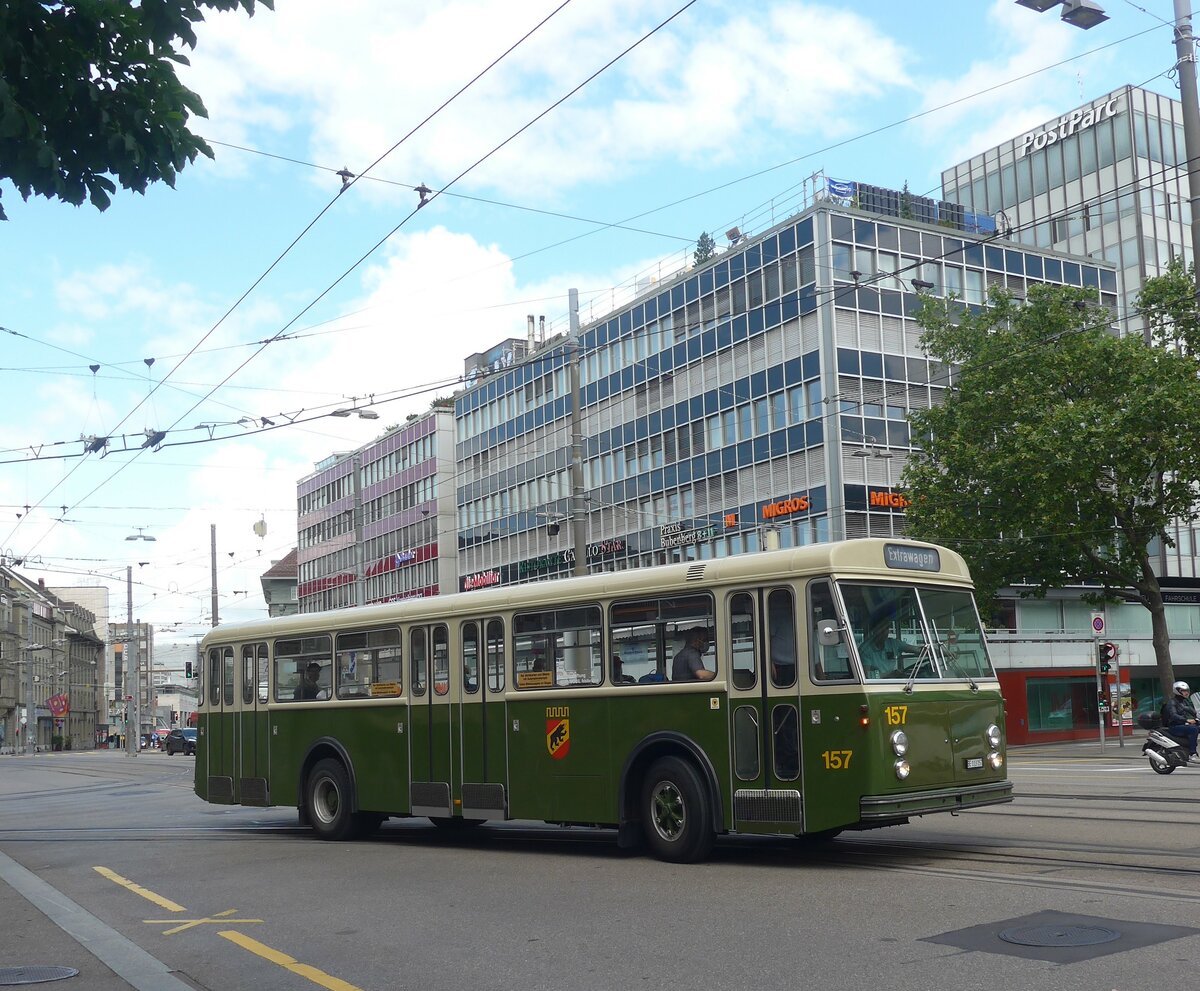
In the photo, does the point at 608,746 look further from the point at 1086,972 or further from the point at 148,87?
the point at 148,87

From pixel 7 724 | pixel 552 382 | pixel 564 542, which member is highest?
pixel 552 382

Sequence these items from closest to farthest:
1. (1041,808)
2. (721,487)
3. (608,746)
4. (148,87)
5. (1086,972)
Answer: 1. (1086,972)
2. (148,87)
3. (608,746)
4. (1041,808)
5. (721,487)

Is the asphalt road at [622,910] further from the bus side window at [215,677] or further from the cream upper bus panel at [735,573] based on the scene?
the bus side window at [215,677]

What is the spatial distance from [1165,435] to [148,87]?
35.8 m

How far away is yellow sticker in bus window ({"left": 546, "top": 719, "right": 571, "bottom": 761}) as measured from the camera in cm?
1350

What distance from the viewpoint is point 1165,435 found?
38.9m

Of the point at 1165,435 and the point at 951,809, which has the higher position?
the point at 1165,435

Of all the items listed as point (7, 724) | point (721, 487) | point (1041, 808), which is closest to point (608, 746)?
point (1041, 808)

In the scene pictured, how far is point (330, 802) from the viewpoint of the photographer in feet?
54.8

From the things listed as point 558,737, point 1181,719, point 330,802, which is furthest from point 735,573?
point 1181,719

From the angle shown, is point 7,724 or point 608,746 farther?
point 7,724

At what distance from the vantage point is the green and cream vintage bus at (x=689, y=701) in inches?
451

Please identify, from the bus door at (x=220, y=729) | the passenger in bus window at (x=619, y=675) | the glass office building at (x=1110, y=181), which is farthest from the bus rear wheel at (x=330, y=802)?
the glass office building at (x=1110, y=181)

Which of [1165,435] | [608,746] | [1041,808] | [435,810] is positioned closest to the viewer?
[608,746]
